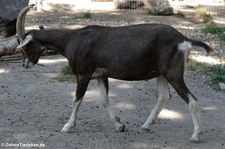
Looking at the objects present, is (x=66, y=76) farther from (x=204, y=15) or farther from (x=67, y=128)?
(x=204, y=15)

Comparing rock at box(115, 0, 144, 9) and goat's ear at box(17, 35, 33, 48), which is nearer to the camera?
goat's ear at box(17, 35, 33, 48)

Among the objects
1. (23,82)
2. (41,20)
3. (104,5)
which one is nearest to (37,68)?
(23,82)

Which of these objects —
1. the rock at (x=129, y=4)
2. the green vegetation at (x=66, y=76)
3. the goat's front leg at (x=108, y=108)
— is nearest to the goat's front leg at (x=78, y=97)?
the goat's front leg at (x=108, y=108)

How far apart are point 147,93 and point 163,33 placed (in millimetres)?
2764

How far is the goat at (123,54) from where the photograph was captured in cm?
632

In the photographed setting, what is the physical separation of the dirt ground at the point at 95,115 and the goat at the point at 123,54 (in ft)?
1.00

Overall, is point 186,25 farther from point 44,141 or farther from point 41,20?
point 44,141

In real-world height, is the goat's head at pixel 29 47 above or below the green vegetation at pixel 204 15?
above

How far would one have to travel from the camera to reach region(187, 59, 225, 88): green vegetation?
995cm

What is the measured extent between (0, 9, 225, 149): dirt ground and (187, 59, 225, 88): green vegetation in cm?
16

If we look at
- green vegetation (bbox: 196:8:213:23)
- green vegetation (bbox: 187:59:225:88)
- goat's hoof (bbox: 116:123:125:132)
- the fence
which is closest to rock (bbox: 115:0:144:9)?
the fence

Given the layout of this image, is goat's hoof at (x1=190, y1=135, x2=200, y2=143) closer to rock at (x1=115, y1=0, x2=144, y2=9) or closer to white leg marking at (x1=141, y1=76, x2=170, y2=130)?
white leg marking at (x1=141, y1=76, x2=170, y2=130)

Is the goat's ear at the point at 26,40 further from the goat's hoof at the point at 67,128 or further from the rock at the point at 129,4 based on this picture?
the rock at the point at 129,4

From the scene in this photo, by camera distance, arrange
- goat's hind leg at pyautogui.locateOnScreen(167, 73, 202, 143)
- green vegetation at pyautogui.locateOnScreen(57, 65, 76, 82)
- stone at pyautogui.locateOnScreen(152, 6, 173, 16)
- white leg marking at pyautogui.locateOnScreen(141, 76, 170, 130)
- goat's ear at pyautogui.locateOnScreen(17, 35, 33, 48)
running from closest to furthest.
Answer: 1. goat's hind leg at pyautogui.locateOnScreen(167, 73, 202, 143)
2. goat's ear at pyautogui.locateOnScreen(17, 35, 33, 48)
3. white leg marking at pyautogui.locateOnScreen(141, 76, 170, 130)
4. green vegetation at pyautogui.locateOnScreen(57, 65, 76, 82)
5. stone at pyautogui.locateOnScreen(152, 6, 173, 16)
